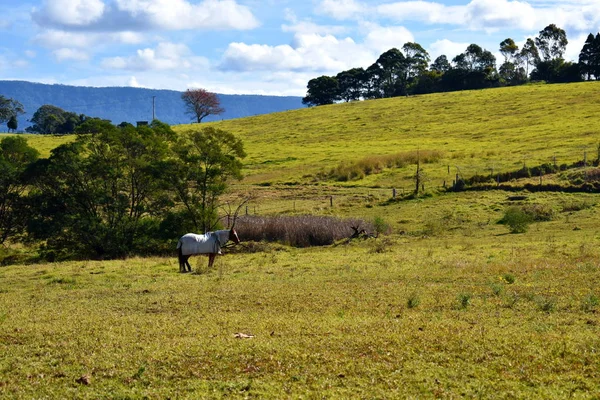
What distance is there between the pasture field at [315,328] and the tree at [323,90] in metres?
117

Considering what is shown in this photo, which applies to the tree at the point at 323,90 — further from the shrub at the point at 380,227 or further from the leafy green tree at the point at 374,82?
the shrub at the point at 380,227

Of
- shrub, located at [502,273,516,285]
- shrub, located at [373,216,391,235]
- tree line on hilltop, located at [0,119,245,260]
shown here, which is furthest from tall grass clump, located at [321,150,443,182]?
shrub, located at [502,273,516,285]

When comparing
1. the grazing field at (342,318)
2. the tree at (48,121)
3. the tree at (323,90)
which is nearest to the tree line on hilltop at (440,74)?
the tree at (323,90)

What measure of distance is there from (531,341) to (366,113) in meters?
92.2

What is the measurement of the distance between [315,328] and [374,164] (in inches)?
1876

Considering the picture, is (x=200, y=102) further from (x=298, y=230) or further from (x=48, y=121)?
(x=298, y=230)

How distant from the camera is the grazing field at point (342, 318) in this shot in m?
9.92

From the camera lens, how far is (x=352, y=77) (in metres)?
141

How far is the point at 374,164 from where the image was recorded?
5988 centimetres

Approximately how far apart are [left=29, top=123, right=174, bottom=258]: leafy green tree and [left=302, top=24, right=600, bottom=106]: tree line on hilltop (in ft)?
337

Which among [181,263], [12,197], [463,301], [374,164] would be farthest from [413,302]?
[374,164]

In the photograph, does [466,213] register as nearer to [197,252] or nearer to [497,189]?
[497,189]

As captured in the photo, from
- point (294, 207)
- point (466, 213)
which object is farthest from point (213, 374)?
point (294, 207)

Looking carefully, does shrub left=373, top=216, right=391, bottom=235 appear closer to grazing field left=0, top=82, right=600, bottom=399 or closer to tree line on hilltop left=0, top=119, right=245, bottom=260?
grazing field left=0, top=82, right=600, bottom=399
